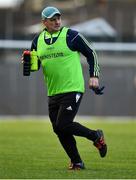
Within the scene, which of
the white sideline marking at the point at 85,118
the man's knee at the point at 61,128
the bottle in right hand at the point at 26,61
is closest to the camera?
the man's knee at the point at 61,128

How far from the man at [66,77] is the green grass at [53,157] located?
474 millimetres

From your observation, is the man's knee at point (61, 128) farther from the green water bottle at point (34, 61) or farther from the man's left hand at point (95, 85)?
the green water bottle at point (34, 61)

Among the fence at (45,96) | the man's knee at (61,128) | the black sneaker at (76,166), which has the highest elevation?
the man's knee at (61,128)

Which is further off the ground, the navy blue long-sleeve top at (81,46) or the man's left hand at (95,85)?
the navy blue long-sleeve top at (81,46)

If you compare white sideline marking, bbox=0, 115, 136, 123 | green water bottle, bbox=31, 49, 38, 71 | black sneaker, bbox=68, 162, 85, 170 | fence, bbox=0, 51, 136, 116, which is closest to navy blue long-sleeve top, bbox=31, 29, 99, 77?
green water bottle, bbox=31, 49, 38, 71

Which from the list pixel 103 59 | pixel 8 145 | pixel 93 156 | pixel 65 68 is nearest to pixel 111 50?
pixel 103 59

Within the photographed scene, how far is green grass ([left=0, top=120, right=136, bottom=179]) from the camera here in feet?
38.3

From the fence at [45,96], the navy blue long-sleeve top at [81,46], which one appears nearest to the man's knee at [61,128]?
the navy blue long-sleeve top at [81,46]

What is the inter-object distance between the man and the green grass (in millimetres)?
474

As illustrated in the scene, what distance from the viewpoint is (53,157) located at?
1452 cm

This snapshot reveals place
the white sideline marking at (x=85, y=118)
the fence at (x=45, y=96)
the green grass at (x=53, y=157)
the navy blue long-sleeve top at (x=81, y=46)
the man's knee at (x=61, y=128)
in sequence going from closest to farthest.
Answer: the green grass at (x=53, y=157) < the man's knee at (x=61, y=128) < the navy blue long-sleeve top at (x=81, y=46) < the white sideline marking at (x=85, y=118) < the fence at (x=45, y=96)

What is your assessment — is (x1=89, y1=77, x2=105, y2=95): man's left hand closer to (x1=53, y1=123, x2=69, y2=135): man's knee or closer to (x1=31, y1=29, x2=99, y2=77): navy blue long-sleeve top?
(x1=31, y1=29, x2=99, y2=77): navy blue long-sleeve top

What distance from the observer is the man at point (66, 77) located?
12.1 m

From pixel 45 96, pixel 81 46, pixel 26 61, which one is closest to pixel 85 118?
pixel 45 96
